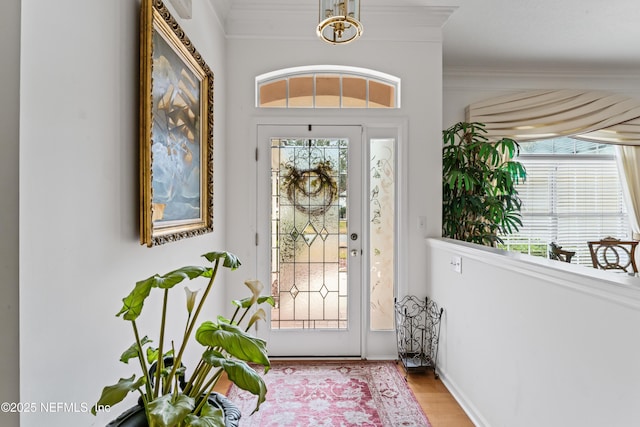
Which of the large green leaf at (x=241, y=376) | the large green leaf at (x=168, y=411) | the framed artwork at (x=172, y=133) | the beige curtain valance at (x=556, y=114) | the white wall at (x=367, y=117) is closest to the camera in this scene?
the large green leaf at (x=168, y=411)

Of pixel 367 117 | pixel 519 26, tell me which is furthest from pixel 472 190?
pixel 519 26

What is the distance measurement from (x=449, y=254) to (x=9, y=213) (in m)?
2.28

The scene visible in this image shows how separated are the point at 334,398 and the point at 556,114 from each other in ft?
12.1

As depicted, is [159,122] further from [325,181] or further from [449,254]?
[449,254]

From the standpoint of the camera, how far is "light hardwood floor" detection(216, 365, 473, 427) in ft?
6.47

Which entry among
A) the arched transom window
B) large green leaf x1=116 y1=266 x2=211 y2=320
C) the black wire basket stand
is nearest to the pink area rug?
the black wire basket stand

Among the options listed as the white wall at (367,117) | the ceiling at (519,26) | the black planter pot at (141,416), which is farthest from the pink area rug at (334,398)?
the ceiling at (519,26)

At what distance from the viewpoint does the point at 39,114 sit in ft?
2.78

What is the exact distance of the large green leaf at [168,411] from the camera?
0.74 m

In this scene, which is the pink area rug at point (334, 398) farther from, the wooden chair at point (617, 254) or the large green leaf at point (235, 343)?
the wooden chair at point (617, 254)

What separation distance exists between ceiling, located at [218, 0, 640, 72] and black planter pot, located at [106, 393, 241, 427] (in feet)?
8.17

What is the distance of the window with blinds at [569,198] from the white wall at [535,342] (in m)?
2.14

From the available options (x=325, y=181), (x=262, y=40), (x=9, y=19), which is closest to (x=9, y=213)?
(x=9, y=19)

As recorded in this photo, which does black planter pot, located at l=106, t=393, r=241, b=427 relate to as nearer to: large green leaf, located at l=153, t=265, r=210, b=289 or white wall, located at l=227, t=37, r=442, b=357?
large green leaf, located at l=153, t=265, r=210, b=289
